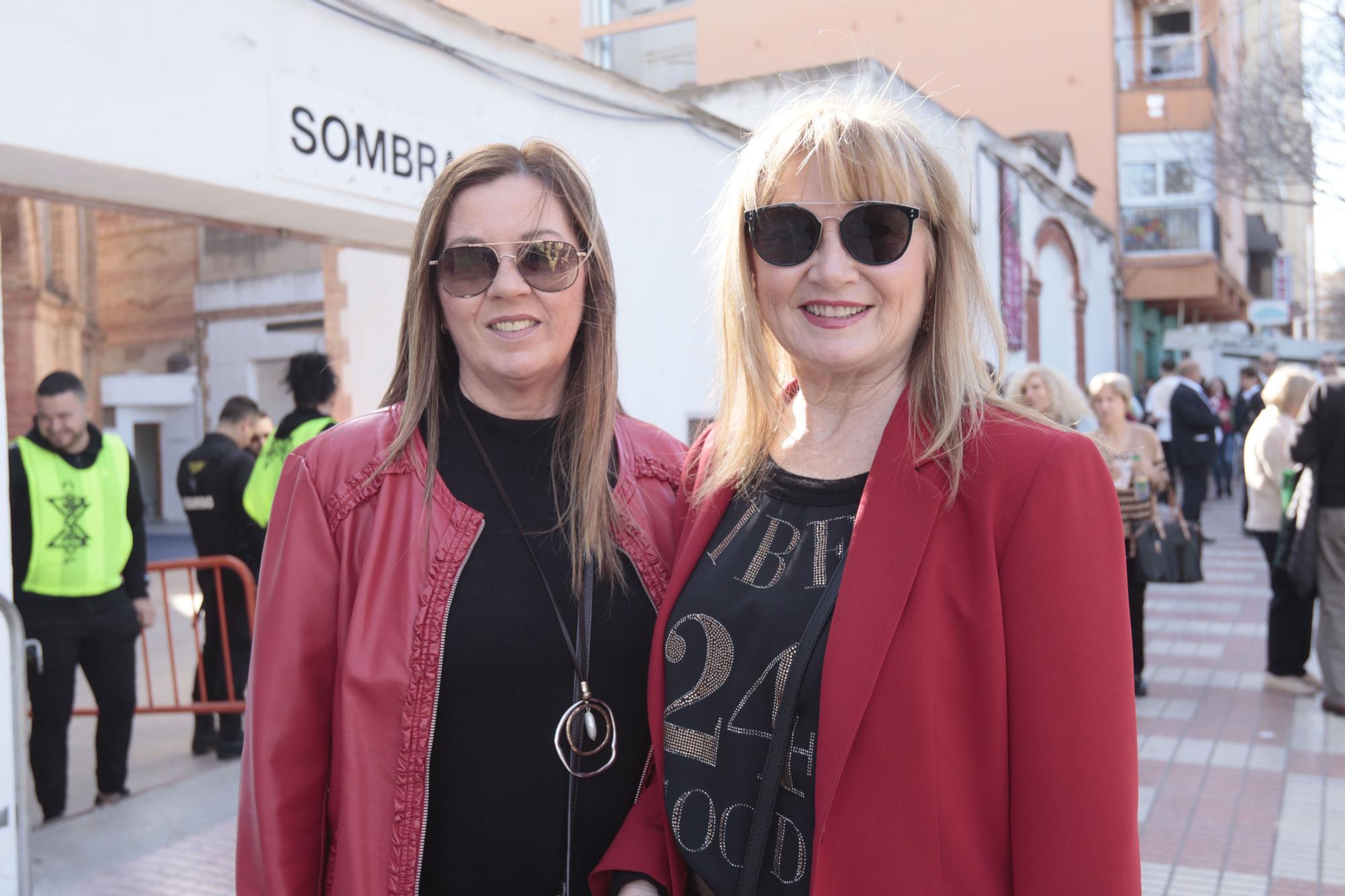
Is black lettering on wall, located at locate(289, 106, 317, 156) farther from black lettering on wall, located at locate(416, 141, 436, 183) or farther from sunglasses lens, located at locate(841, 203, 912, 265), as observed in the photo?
sunglasses lens, located at locate(841, 203, 912, 265)

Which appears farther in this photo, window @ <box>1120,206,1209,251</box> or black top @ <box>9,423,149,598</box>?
window @ <box>1120,206,1209,251</box>

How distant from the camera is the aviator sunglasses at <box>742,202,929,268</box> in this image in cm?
174

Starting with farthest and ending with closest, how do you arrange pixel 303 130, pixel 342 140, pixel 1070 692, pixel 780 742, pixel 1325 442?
1. pixel 1325 442
2. pixel 342 140
3. pixel 303 130
4. pixel 780 742
5. pixel 1070 692

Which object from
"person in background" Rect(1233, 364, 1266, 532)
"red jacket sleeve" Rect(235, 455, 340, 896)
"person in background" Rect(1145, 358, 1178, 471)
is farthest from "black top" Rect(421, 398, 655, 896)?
"person in background" Rect(1233, 364, 1266, 532)

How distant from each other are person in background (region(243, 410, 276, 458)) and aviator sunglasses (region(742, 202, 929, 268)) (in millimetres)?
5558

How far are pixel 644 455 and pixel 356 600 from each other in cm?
67

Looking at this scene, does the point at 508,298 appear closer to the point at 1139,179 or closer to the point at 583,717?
the point at 583,717

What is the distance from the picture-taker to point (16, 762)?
11.9 ft

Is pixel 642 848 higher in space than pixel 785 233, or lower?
lower

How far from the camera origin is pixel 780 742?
164cm

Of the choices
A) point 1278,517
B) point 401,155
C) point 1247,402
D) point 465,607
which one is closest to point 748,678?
point 465,607

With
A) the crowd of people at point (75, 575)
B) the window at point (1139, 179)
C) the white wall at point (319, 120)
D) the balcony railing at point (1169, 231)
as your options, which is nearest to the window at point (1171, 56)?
the window at point (1139, 179)

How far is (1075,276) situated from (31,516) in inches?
638

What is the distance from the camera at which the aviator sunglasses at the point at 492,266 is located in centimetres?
205
